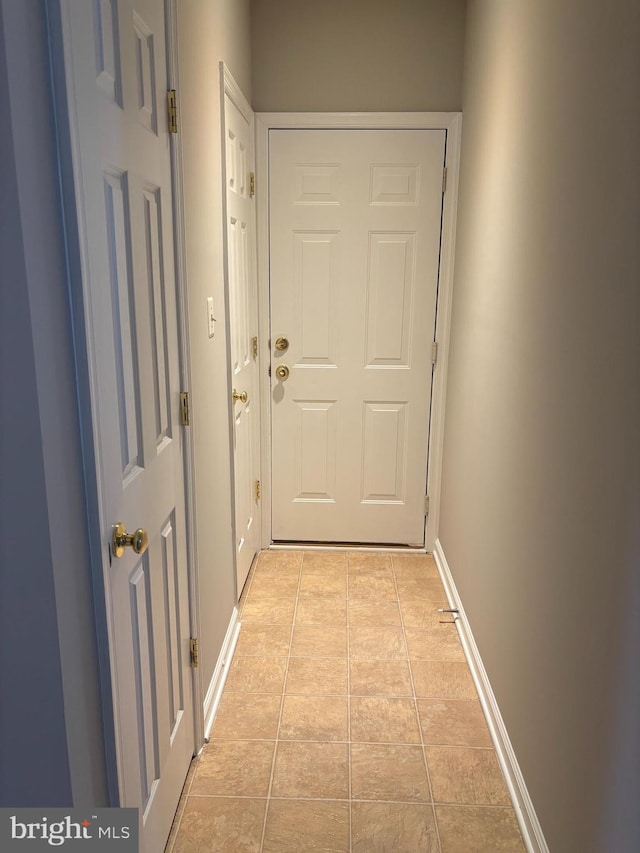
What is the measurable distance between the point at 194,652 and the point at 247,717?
43 centimetres

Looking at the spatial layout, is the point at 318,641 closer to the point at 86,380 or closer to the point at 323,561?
the point at 323,561

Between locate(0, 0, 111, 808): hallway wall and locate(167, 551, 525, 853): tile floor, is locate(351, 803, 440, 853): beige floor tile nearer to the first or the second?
locate(167, 551, 525, 853): tile floor

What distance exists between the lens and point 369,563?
3439 mm

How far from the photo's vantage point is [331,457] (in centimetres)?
350

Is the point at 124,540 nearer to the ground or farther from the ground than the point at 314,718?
farther from the ground

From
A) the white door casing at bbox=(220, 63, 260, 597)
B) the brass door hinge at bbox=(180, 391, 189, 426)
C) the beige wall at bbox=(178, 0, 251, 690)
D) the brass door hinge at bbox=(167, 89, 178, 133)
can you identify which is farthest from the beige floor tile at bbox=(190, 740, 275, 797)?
the brass door hinge at bbox=(167, 89, 178, 133)

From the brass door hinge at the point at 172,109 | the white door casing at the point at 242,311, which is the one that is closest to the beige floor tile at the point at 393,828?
the white door casing at the point at 242,311

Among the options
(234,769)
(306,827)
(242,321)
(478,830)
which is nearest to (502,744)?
(478,830)

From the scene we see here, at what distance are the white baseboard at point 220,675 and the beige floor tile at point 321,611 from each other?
11.8 inches

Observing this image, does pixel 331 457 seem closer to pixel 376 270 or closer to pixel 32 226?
pixel 376 270

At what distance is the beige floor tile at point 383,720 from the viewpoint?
216 centimetres

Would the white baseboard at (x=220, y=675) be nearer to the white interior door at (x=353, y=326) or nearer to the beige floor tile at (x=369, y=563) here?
the beige floor tile at (x=369, y=563)

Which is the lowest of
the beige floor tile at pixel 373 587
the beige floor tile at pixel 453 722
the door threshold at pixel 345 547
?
the beige floor tile at pixel 453 722

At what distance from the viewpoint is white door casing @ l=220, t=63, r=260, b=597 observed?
8.36ft
